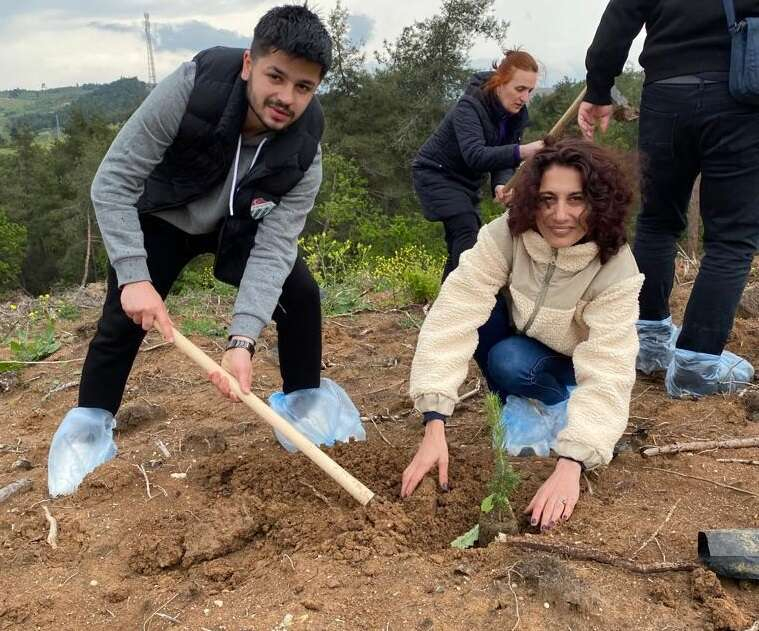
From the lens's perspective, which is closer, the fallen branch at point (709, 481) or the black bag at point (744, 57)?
the fallen branch at point (709, 481)

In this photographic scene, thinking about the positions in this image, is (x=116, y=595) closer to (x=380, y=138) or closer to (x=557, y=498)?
(x=557, y=498)

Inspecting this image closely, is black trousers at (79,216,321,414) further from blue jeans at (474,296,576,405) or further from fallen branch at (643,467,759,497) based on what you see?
fallen branch at (643,467,759,497)

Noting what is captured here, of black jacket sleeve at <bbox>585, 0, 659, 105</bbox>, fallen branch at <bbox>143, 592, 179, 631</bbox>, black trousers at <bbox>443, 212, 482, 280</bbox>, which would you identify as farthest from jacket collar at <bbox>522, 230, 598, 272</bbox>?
fallen branch at <bbox>143, 592, 179, 631</bbox>

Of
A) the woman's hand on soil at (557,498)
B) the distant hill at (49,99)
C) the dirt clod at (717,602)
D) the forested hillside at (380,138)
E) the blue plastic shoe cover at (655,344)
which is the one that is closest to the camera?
the dirt clod at (717,602)

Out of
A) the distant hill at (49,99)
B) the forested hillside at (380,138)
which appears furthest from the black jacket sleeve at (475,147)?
the distant hill at (49,99)

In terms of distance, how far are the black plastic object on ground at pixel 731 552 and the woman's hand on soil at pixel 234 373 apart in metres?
1.43

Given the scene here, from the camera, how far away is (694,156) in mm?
2869

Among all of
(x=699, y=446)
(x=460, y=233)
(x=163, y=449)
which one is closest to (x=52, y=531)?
(x=163, y=449)

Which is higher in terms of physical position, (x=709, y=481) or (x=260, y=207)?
(x=260, y=207)

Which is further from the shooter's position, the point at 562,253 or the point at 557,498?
the point at 562,253

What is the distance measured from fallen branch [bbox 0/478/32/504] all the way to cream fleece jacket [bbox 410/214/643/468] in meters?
1.57

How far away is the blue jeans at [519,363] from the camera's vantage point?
2.67 m

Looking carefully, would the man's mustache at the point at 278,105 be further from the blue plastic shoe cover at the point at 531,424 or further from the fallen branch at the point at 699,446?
the fallen branch at the point at 699,446

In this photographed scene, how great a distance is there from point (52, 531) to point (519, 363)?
1735 millimetres
